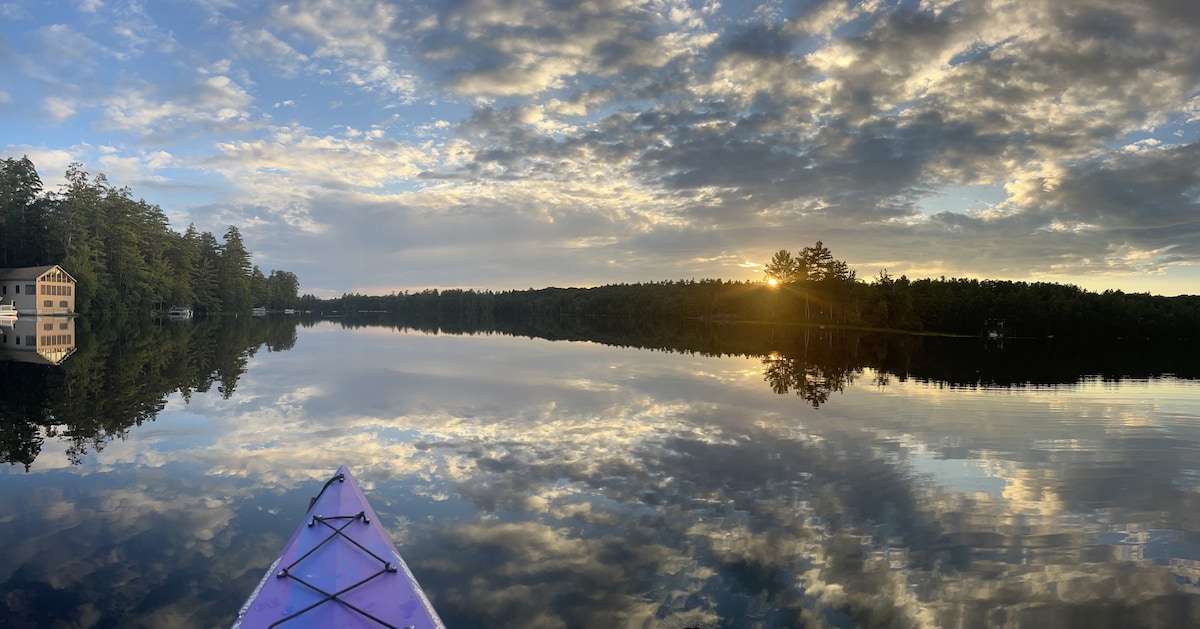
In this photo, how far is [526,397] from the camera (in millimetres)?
20344

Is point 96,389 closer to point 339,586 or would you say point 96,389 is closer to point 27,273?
point 339,586

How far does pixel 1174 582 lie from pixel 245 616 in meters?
10.0

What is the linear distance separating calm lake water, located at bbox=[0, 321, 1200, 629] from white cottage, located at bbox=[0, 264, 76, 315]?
55.0m

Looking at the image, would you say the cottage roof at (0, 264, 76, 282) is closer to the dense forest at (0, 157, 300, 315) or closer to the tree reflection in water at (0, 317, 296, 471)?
the dense forest at (0, 157, 300, 315)

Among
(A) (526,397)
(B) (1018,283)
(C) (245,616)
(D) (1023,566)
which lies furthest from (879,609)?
(B) (1018,283)

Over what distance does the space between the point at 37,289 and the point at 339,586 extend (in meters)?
78.4

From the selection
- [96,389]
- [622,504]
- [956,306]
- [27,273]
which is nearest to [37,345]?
[96,389]

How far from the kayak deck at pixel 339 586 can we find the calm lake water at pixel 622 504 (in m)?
0.79

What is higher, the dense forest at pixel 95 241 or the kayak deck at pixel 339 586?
the dense forest at pixel 95 241

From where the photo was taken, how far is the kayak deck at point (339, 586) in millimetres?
4887

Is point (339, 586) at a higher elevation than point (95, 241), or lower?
lower

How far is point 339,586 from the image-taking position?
Answer: 17.7 feet

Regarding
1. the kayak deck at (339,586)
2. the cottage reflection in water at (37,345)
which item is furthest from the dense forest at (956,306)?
the kayak deck at (339,586)

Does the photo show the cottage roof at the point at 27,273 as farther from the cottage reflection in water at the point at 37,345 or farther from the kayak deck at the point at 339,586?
the kayak deck at the point at 339,586
